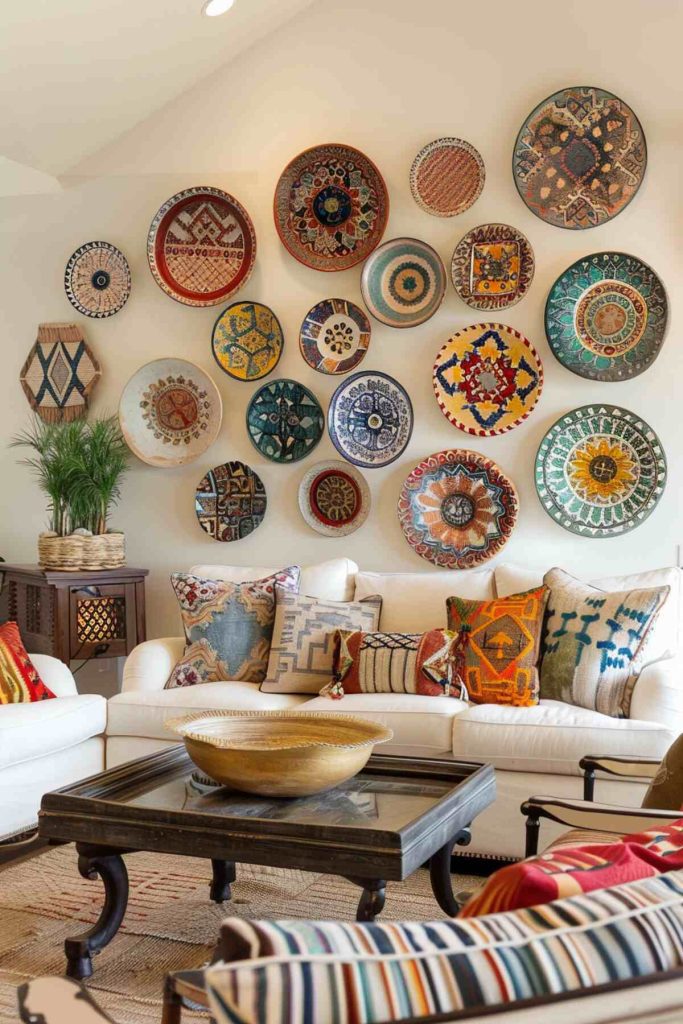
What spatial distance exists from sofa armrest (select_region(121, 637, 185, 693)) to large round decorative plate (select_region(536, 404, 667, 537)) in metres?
1.62

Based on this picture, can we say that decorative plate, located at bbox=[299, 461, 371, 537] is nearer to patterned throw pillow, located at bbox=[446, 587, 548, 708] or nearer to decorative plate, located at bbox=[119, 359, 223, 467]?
decorative plate, located at bbox=[119, 359, 223, 467]

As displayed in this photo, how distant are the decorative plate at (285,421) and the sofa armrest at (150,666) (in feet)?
3.52

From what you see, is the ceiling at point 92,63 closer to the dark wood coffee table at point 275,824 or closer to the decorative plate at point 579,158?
the decorative plate at point 579,158

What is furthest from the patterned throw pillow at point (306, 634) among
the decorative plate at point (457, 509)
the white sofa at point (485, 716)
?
the decorative plate at point (457, 509)

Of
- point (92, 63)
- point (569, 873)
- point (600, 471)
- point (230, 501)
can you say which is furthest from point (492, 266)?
point (569, 873)

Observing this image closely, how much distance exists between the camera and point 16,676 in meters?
3.61

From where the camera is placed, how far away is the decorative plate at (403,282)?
4496mm

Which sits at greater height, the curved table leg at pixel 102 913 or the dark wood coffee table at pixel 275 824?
the dark wood coffee table at pixel 275 824

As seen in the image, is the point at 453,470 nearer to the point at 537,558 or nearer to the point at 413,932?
the point at 537,558

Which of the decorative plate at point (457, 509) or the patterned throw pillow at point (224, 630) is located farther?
the decorative plate at point (457, 509)

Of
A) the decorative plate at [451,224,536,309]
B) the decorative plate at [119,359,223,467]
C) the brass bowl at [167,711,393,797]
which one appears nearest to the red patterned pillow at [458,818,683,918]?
the brass bowl at [167,711,393,797]

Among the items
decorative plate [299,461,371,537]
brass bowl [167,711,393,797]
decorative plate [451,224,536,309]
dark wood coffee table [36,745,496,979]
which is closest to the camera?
dark wood coffee table [36,745,496,979]

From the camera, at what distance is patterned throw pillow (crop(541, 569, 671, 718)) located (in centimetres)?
351

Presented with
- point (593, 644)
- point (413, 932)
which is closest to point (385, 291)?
point (593, 644)
